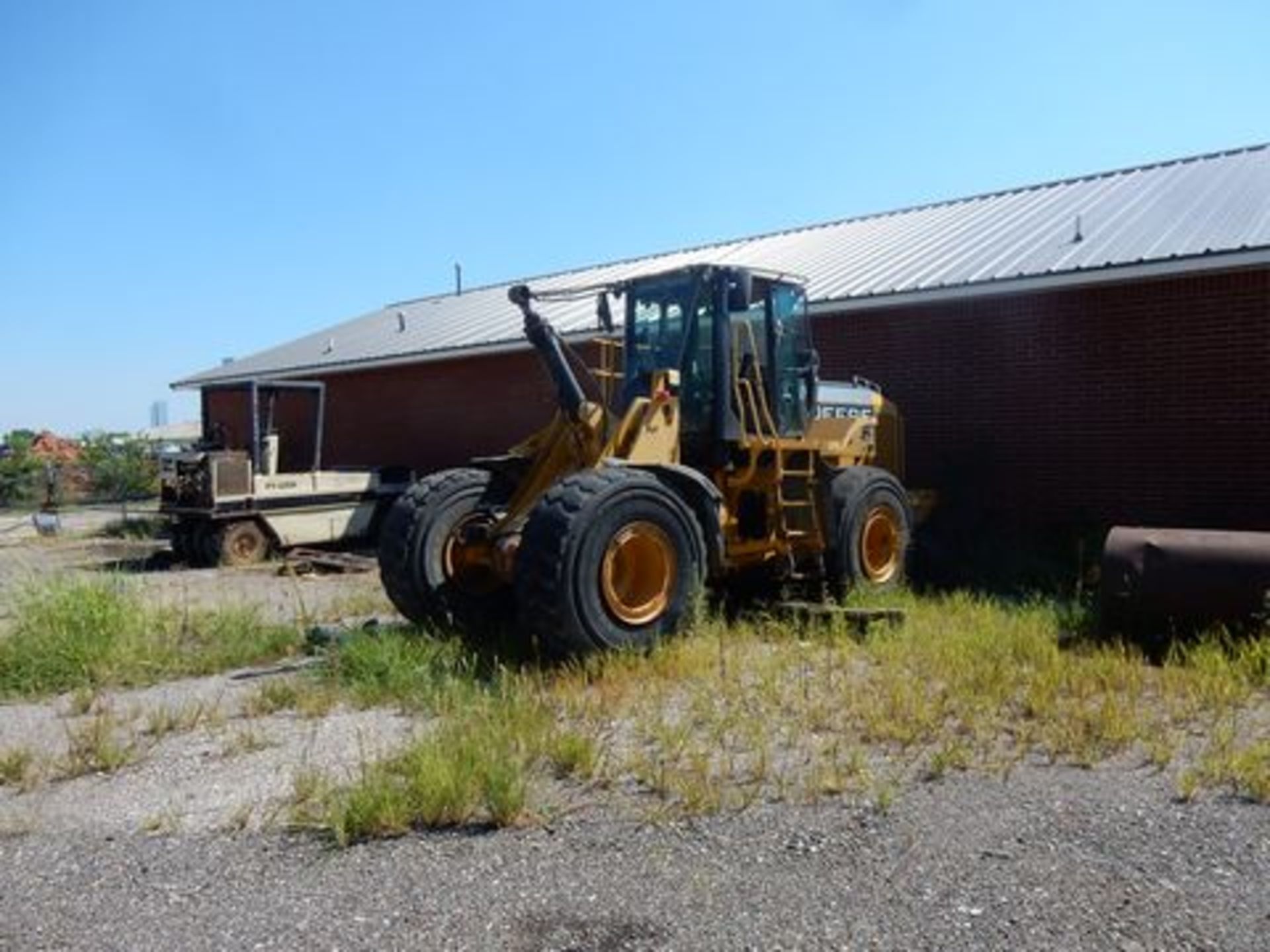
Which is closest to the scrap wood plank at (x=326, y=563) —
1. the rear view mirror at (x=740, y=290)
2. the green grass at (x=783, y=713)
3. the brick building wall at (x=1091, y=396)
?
the brick building wall at (x=1091, y=396)

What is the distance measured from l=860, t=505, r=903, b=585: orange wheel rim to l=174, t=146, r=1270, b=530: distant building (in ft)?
10.9

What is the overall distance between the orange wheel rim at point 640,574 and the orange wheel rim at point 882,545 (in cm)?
300

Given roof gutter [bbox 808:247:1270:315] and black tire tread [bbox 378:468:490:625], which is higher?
roof gutter [bbox 808:247:1270:315]

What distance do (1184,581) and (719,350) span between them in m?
3.66

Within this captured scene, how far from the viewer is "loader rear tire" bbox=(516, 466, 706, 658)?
736cm

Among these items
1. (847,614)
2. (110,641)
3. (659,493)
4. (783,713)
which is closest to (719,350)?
(659,493)

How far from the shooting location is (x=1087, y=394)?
13.0 meters

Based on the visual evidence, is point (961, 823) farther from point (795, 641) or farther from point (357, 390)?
point (357, 390)

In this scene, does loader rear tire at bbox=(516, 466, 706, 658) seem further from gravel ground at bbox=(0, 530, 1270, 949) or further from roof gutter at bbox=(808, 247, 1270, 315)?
roof gutter at bbox=(808, 247, 1270, 315)

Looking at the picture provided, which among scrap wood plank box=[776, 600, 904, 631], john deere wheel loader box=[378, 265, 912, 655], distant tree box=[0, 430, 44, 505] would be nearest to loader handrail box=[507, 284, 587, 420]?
john deere wheel loader box=[378, 265, 912, 655]

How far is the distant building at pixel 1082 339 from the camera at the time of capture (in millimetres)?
11914

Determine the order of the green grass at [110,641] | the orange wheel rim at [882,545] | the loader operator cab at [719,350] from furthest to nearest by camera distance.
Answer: the orange wheel rim at [882,545] < the loader operator cab at [719,350] < the green grass at [110,641]

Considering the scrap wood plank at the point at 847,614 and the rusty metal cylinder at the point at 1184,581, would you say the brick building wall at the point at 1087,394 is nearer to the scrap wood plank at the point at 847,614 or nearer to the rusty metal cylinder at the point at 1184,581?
the rusty metal cylinder at the point at 1184,581

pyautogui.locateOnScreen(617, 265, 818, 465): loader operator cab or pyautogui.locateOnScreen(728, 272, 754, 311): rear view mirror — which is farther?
pyautogui.locateOnScreen(617, 265, 818, 465): loader operator cab
